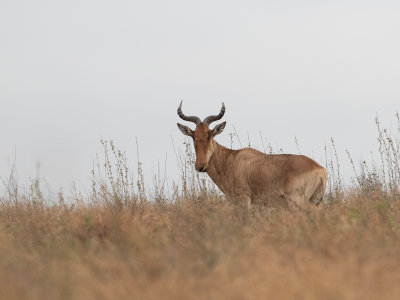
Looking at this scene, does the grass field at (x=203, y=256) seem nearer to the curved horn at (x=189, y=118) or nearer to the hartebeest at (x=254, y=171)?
the hartebeest at (x=254, y=171)

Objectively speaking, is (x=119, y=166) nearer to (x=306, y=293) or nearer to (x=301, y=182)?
(x=301, y=182)

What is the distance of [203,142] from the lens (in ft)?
38.2

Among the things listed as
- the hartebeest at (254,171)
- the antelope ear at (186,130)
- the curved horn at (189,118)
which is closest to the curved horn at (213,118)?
the hartebeest at (254,171)

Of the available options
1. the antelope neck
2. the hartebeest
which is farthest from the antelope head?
the antelope neck

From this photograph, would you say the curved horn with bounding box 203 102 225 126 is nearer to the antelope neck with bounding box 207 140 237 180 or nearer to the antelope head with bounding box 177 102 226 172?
the antelope head with bounding box 177 102 226 172

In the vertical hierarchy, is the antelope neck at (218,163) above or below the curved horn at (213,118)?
below

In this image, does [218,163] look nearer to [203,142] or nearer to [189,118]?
[203,142]

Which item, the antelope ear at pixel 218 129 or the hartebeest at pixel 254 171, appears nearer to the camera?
the hartebeest at pixel 254 171

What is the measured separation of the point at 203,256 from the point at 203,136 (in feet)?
20.1

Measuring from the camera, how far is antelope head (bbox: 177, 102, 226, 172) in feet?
37.9

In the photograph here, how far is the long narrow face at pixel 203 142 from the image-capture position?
11516mm

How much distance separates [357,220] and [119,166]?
7219 mm

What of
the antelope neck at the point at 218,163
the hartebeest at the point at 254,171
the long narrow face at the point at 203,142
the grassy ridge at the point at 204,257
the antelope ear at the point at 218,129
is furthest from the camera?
the antelope neck at the point at 218,163

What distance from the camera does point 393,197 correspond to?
11.7 metres
